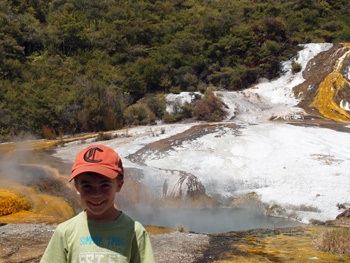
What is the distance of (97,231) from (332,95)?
1989 cm

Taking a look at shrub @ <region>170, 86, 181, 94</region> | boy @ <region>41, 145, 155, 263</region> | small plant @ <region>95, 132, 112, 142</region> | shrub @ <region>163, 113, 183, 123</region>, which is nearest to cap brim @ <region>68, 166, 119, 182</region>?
boy @ <region>41, 145, 155, 263</region>

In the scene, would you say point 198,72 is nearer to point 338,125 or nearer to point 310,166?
point 338,125

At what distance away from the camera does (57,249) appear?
6.01 ft

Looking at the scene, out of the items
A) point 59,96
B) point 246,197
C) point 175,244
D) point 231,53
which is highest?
point 231,53

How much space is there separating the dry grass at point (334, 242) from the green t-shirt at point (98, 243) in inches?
162

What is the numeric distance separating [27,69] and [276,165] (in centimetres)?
1905

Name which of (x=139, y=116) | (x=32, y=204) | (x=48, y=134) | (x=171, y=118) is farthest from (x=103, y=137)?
(x=32, y=204)

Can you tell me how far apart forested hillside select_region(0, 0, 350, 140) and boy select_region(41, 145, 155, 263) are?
1571cm

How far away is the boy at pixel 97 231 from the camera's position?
5.97 ft

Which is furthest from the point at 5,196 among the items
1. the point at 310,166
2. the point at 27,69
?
the point at 27,69

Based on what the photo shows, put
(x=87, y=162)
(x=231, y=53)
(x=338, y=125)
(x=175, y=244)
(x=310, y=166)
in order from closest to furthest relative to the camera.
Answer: (x=87, y=162) < (x=175, y=244) < (x=310, y=166) < (x=338, y=125) < (x=231, y=53)

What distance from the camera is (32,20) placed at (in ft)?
101

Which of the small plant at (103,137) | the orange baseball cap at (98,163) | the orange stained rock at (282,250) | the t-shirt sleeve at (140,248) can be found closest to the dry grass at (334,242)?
the orange stained rock at (282,250)

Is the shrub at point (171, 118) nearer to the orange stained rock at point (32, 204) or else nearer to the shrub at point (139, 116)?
the shrub at point (139, 116)
